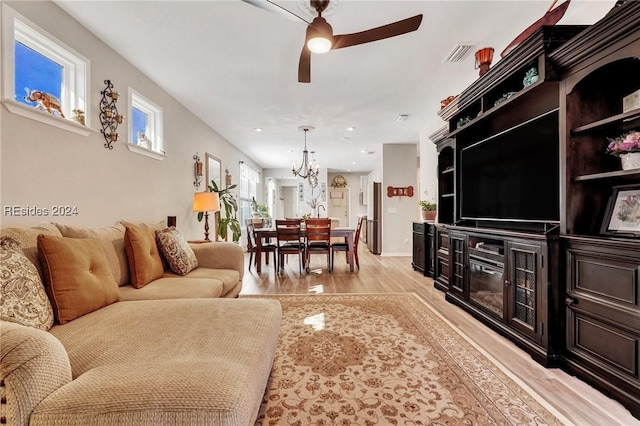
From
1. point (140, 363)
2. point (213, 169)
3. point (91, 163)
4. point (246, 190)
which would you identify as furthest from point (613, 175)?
point (246, 190)

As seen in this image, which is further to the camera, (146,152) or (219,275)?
(146,152)

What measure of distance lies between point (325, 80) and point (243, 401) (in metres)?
3.44

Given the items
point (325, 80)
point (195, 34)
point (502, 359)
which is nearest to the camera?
point (502, 359)

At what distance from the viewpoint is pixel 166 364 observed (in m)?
1.12

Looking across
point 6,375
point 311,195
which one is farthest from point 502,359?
point 311,195

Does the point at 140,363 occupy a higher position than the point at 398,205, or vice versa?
the point at 398,205

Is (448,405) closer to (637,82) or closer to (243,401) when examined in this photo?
(243,401)

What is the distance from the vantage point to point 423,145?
5.79 meters

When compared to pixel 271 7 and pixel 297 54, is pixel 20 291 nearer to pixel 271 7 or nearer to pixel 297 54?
pixel 271 7

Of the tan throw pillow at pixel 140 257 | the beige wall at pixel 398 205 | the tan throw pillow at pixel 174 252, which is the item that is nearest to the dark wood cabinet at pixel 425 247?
the beige wall at pixel 398 205

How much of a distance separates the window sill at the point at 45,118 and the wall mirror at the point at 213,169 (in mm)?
2932

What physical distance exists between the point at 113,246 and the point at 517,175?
11.0ft

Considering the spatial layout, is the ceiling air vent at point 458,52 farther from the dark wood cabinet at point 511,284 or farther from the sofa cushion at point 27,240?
the sofa cushion at point 27,240

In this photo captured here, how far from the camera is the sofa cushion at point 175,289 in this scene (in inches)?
86.0
